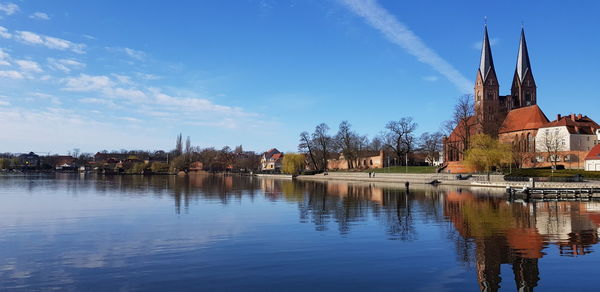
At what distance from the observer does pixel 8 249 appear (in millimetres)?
16656

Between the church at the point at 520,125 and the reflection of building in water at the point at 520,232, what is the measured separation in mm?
38622

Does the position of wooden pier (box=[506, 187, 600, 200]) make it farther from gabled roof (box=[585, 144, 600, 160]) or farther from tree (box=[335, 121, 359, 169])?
tree (box=[335, 121, 359, 169])

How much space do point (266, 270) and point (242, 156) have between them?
150 m

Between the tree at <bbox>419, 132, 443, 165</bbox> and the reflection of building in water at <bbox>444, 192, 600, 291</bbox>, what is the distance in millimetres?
79291

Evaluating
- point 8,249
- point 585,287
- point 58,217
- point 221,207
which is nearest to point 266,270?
point 585,287

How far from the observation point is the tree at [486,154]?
61500 millimetres

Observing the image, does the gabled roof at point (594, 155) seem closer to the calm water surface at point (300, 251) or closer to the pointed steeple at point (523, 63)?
the pointed steeple at point (523, 63)

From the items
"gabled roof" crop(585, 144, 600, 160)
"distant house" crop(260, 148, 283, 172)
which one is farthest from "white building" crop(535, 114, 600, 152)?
"distant house" crop(260, 148, 283, 172)

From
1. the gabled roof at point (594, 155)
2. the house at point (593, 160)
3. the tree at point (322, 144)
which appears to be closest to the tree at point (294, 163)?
the tree at point (322, 144)

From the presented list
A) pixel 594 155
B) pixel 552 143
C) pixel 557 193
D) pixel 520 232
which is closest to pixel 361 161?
pixel 552 143

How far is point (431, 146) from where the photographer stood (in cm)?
11400

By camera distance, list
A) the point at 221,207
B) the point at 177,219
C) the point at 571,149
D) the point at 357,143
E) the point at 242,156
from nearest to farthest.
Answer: the point at 177,219 → the point at 221,207 → the point at 571,149 → the point at 357,143 → the point at 242,156

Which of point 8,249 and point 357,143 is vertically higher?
point 357,143

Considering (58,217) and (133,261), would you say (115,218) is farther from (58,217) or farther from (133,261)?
(133,261)
